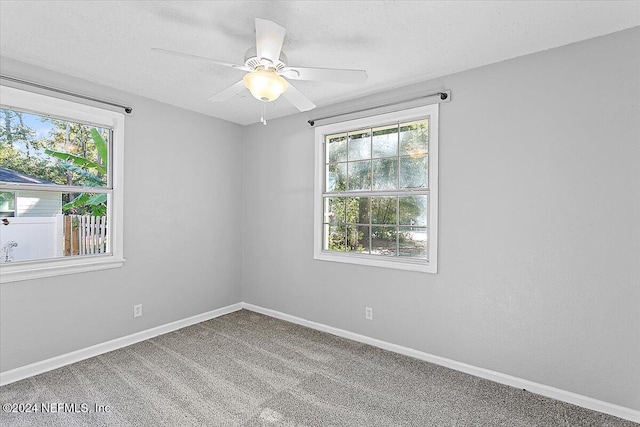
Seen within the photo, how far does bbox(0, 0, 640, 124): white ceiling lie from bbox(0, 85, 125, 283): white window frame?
0.92 ft

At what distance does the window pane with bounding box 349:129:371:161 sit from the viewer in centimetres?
333

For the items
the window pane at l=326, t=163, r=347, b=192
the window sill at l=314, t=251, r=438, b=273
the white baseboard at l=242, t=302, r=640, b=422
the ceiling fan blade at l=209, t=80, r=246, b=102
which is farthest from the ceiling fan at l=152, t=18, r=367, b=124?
the white baseboard at l=242, t=302, r=640, b=422

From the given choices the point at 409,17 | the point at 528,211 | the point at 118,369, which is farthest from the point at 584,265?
the point at 118,369

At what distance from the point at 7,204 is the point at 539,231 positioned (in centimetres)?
406

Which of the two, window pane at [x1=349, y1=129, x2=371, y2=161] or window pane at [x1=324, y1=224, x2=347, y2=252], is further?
window pane at [x1=324, y1=224, x2=347, y2=252]

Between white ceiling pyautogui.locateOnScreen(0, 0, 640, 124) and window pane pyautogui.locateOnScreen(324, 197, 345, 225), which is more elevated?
white ceiling pyautogui.locateOnScreen(0, 0, 640, 124)

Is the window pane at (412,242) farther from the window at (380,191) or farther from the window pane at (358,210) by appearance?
the window pane at (358,210)

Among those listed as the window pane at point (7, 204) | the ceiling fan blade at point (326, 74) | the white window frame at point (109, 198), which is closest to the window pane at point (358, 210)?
the ceiling fan blade at point (326, 74)

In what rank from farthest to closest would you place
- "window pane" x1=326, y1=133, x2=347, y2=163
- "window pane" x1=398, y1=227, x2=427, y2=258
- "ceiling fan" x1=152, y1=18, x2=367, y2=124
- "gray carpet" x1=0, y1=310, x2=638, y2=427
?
"window pane" x1=326, y1=133, x2=347, y2=163 → "window pane" x1=398, y1=227, x2=427, y2=258 → "gray carpet" x1=0, y1=310, x2=638, y2=427 → "ceiling fan" x1=152, y1=18, x2=367, y2=124

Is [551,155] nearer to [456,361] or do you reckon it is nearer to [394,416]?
[456,361]

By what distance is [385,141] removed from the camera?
3.20 metres

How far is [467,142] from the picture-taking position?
265cm

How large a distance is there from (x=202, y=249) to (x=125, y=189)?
3.59ft

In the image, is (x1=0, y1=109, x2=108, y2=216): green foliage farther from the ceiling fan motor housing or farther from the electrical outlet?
the electrical outlet
